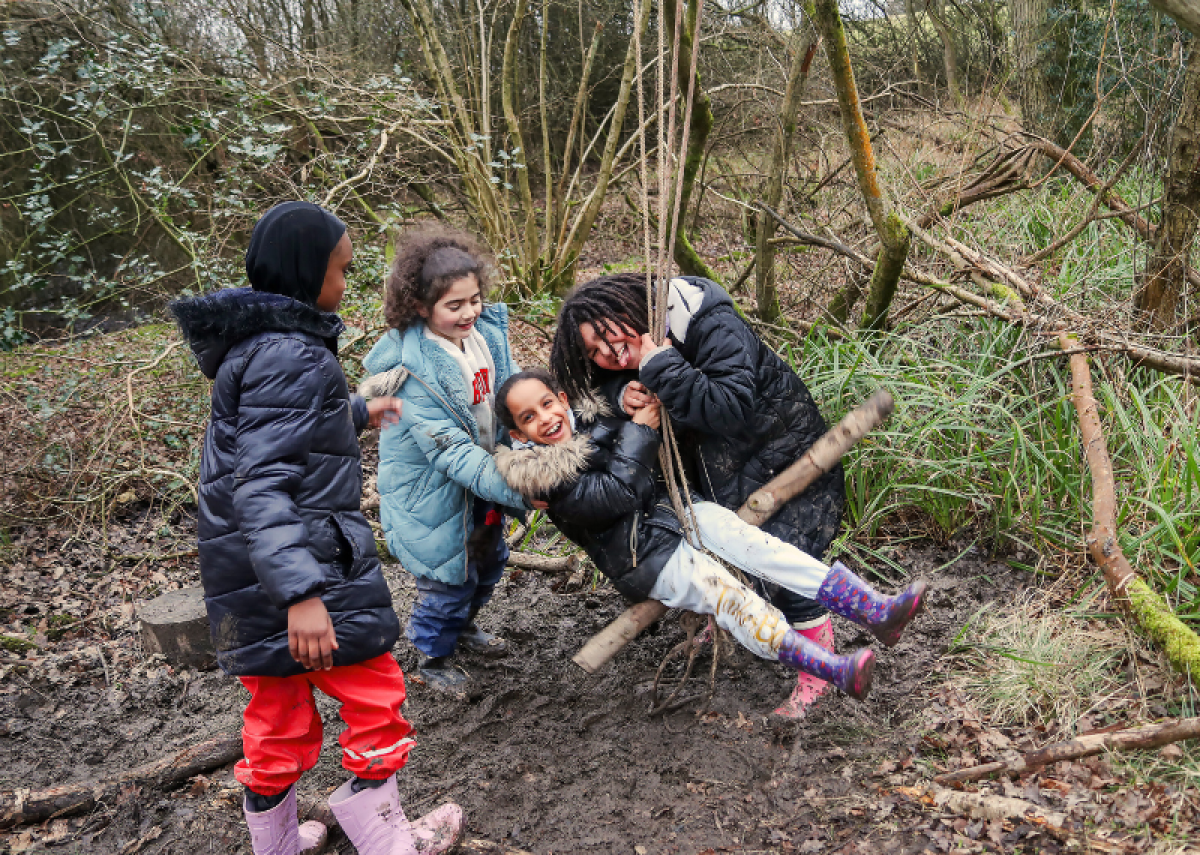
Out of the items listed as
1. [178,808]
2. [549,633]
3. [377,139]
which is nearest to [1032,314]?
[549,633]

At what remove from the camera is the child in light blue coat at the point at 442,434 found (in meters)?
2.87

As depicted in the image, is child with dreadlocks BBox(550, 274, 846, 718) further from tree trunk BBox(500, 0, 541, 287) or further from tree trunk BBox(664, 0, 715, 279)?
tree trunk BBox(500, 0, 541, 287)

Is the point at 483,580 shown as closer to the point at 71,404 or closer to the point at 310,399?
the point at 310,399

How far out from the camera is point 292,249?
2.09m

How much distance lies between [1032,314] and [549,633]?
2517mm

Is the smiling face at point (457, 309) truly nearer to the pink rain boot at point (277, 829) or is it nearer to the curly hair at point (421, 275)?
the curly hair at point (421, 275)

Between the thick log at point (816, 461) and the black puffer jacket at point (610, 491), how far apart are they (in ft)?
0.85

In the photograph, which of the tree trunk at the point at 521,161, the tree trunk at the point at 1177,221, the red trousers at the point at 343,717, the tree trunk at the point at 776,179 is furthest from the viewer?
the tree trunk at the point at 521,161

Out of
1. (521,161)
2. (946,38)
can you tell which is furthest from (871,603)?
(946,38)

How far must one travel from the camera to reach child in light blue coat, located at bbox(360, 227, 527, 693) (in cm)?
287

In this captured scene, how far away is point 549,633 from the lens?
3646 millimetres

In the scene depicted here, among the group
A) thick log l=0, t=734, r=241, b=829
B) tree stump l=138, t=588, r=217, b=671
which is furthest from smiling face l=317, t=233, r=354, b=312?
tree stump l=138, t=588, r=217, b=671

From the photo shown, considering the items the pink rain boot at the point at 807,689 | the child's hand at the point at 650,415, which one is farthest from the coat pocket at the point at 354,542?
the pink rain boot at the point at 807,689

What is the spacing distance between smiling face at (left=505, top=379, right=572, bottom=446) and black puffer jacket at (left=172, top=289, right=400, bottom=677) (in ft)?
2.13
